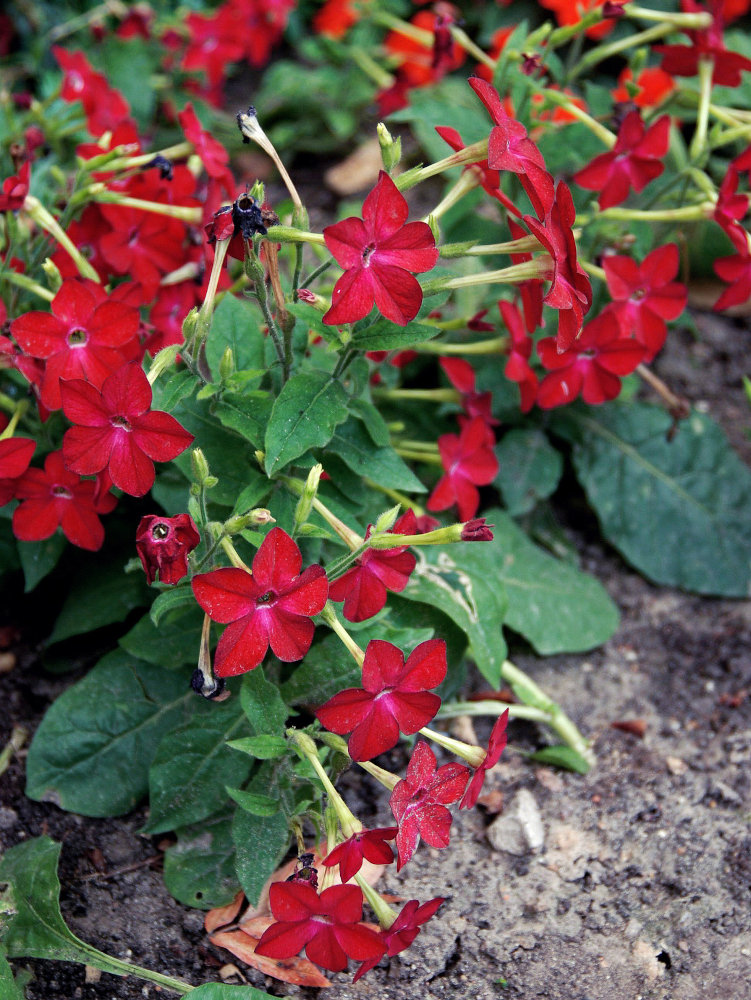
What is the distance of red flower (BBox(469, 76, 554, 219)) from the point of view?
1.45 metres

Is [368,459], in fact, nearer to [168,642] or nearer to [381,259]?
[381,259]

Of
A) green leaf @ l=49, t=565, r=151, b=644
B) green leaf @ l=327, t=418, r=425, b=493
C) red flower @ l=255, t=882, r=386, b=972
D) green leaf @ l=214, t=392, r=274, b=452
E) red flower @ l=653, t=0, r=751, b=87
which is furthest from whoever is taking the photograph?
red flower @ l=653, t=0, r=751, b=87

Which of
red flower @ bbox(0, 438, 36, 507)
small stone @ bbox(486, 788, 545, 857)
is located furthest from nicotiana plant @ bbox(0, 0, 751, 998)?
small stone @ bbox(486, 788, 545, 857)

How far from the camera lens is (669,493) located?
103 inches

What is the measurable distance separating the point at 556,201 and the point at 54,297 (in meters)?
0.93

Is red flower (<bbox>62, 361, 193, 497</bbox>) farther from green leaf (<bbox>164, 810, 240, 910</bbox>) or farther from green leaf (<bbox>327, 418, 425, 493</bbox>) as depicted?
green leaf (<bbox>164, 810, 240, 910</bbox>)

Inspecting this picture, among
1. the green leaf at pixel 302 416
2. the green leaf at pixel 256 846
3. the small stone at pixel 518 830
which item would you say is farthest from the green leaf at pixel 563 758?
the green leaf at pixel 302 416

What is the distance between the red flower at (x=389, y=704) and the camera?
4.63ft

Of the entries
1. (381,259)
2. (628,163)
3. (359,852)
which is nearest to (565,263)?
(381,259)

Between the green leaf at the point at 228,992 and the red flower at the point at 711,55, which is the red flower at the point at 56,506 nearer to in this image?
the green leaf at the point at 228,992

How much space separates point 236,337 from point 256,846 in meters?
0.98

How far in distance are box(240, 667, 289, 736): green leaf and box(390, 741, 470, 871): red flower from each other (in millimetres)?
269

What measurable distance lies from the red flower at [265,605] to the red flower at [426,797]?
9.8 inches

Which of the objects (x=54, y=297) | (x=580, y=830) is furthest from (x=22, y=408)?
(x=580, y=830)
